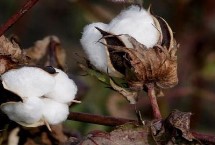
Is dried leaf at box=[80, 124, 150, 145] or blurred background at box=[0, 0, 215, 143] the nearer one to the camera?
dried leaf at box=[80, 124, 150, 145]

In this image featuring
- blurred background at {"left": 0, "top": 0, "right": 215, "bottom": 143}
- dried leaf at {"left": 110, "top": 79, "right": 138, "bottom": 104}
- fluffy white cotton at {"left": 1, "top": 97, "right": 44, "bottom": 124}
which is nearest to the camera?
fluffy white cotton at {"left": 1, "top": 97, "right": 44, "bottom": 124}

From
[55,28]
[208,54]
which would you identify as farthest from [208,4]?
[55,28]

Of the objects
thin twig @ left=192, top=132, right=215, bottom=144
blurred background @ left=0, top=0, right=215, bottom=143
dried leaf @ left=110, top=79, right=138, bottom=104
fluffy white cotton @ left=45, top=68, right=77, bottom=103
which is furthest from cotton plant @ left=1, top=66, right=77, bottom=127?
blurred background @ left=0, top=0, right=215, bottom=143

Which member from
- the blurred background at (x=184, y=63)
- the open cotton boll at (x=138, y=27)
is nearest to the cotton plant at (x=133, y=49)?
the open cotton boll at (x=138, y=27)

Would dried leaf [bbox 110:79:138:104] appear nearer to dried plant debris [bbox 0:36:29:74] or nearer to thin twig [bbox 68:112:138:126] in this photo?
thin twig [bbox 68:112:138:126]

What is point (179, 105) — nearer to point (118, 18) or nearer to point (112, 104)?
point (112, 104)

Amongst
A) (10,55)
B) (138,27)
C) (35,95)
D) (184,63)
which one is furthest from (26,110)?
(184,63)

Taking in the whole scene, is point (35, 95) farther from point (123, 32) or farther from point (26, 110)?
point (123, 32)
